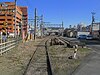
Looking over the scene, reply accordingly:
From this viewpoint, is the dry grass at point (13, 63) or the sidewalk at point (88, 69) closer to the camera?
the sidewalk at point (88, 69)

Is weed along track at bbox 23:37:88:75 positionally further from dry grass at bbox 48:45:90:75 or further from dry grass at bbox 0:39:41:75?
dry grass at bbox 0:39:41:75

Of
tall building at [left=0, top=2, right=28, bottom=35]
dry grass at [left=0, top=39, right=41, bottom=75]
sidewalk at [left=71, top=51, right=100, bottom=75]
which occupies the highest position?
tall building at [left=0, top=2, right=28, bottom=35]

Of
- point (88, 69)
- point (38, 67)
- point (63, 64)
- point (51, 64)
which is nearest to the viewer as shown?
point (88, 69)

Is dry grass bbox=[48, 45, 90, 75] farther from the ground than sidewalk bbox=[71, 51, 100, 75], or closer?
closer

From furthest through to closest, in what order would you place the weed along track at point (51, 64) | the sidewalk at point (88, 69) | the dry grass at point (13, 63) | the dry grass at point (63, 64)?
the dry grass at point (13, 63) < the dry grass at point (63, 64) < the weed along track at point (51, 64) < the sidewalk at point (88, 69)

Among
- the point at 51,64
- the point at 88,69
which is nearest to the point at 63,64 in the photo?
the point at 51,64

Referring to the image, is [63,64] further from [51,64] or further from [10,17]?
[10,17]

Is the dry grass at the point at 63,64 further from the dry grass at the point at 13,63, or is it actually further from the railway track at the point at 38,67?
the dry grass at the point at 13,63

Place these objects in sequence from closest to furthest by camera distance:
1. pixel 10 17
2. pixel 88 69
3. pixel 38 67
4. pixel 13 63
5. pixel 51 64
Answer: pixel 88 69 → pixel 38 67 → pixel 51 64 → pixel 13 63 → pixel 10 17

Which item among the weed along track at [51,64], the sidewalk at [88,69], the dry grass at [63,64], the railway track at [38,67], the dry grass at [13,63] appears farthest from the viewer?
the dry grass at [13,63]

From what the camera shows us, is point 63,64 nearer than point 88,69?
No

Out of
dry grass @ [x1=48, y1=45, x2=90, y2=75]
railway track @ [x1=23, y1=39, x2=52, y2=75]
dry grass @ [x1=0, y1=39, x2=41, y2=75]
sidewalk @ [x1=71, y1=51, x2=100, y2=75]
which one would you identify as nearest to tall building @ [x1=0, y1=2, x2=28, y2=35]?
dry grass @ [x1=0, y1=39, x2=41, y2=75]

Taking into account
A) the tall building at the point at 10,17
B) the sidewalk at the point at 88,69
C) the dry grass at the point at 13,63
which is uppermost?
the tall building at the point at 10,17

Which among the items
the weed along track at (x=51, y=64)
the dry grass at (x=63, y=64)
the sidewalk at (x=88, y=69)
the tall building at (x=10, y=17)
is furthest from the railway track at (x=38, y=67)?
the tall building at (x=10, y=17)
